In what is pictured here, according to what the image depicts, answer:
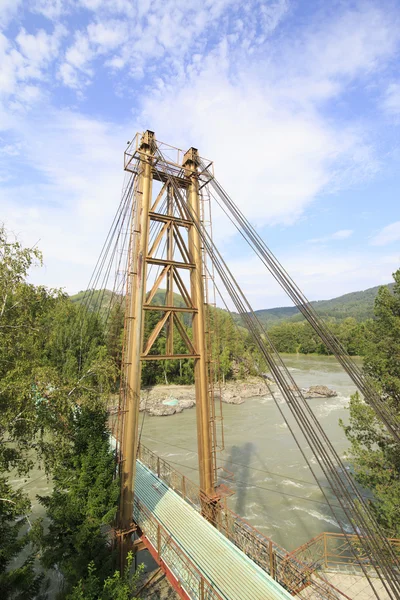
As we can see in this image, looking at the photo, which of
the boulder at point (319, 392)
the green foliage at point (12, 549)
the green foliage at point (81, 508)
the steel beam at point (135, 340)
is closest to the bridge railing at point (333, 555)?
the steel beam at point (135, 340)

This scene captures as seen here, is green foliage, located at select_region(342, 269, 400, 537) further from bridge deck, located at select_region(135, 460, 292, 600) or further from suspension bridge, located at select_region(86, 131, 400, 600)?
bridge deck, located at select_region(135, 460, 292, 600)

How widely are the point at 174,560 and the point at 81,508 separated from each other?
7.57 ft

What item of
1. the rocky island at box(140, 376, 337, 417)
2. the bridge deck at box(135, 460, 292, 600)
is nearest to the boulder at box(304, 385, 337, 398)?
the rocky island at box(140, 376, 337, 417)

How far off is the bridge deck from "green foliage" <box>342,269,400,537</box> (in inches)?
182

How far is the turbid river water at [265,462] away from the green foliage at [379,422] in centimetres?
157

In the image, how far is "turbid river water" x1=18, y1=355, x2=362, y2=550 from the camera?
39.1 feet

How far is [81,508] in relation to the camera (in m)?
6.89

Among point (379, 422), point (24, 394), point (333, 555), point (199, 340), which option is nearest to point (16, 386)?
point (24, 394)

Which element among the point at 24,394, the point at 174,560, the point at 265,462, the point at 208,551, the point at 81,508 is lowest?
the point at 265,462

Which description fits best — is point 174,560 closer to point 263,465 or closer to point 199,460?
point 199,460

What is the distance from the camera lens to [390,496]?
8367mm

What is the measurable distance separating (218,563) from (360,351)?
7.62 metres

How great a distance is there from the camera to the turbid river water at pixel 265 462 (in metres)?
11.9

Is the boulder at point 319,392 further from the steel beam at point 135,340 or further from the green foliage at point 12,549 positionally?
the green foliage at point 12,549
